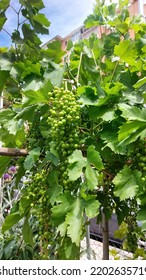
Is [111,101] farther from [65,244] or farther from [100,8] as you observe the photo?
[100,8]

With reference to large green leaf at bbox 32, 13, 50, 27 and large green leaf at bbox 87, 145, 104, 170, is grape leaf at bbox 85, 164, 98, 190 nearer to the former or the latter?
large green leaf at bbox 87, 145, 104, 170

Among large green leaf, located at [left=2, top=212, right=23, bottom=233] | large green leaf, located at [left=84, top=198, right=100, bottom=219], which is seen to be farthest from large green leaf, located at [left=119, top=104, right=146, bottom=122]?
large green leaf, located at [left=2, top=212, right=23, bottom=233]

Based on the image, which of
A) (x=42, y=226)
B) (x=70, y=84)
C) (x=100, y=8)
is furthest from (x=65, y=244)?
(x=100, y=8)

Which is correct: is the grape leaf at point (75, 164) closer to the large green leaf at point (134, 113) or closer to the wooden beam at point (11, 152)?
the large green leaf at point (134, 113)

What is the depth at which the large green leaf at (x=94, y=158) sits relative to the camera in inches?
32.4

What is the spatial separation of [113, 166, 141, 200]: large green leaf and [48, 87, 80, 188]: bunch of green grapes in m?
0.14

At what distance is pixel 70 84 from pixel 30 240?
2.06ft

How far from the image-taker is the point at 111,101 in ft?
2.93

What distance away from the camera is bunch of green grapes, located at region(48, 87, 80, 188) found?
846mm

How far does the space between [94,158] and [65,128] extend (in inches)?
4.6

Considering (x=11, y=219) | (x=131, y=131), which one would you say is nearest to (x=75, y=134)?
(x=131, y=131)

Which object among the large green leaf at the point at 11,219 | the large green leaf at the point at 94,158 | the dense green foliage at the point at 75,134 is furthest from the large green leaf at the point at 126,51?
the large green leaf at the point at 11,219

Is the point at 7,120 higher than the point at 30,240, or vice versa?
the point at 7,120

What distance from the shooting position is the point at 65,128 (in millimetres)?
866
